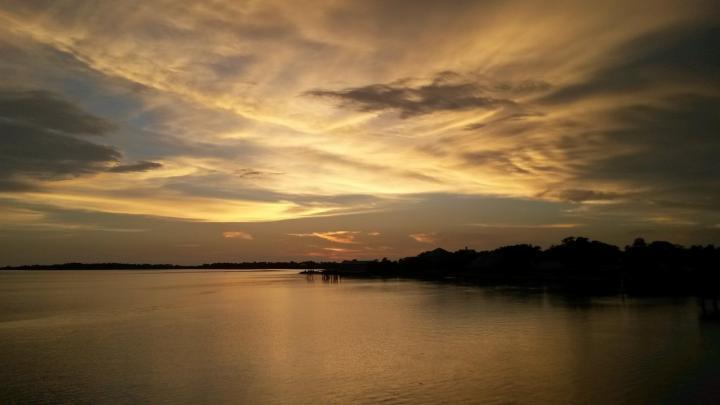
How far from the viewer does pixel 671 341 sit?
29.0m

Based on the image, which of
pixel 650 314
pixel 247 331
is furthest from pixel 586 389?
pixel 650 314

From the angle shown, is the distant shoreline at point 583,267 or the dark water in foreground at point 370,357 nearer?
the dark water in foreground at point 370,357

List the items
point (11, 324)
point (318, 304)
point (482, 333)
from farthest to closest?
point (318, 304) → point (11, 324) → point (482, 333)

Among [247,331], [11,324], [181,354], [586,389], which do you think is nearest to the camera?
[586,389]

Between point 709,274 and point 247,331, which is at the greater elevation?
point 709,274

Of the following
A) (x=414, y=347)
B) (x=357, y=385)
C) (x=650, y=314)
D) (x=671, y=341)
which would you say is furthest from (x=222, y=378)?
(x=650, y=314)

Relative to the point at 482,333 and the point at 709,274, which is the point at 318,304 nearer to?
the point at 482,333

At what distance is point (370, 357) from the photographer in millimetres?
25906

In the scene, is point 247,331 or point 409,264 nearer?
point 247,331

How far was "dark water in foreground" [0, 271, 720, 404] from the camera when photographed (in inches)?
761

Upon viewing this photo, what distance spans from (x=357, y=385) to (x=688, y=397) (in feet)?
37.9

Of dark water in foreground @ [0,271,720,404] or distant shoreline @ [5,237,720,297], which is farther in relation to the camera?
distant shoreline @ [5,237,720,297]

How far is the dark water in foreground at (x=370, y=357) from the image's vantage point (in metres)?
19.3

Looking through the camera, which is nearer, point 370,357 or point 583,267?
point 370,357
